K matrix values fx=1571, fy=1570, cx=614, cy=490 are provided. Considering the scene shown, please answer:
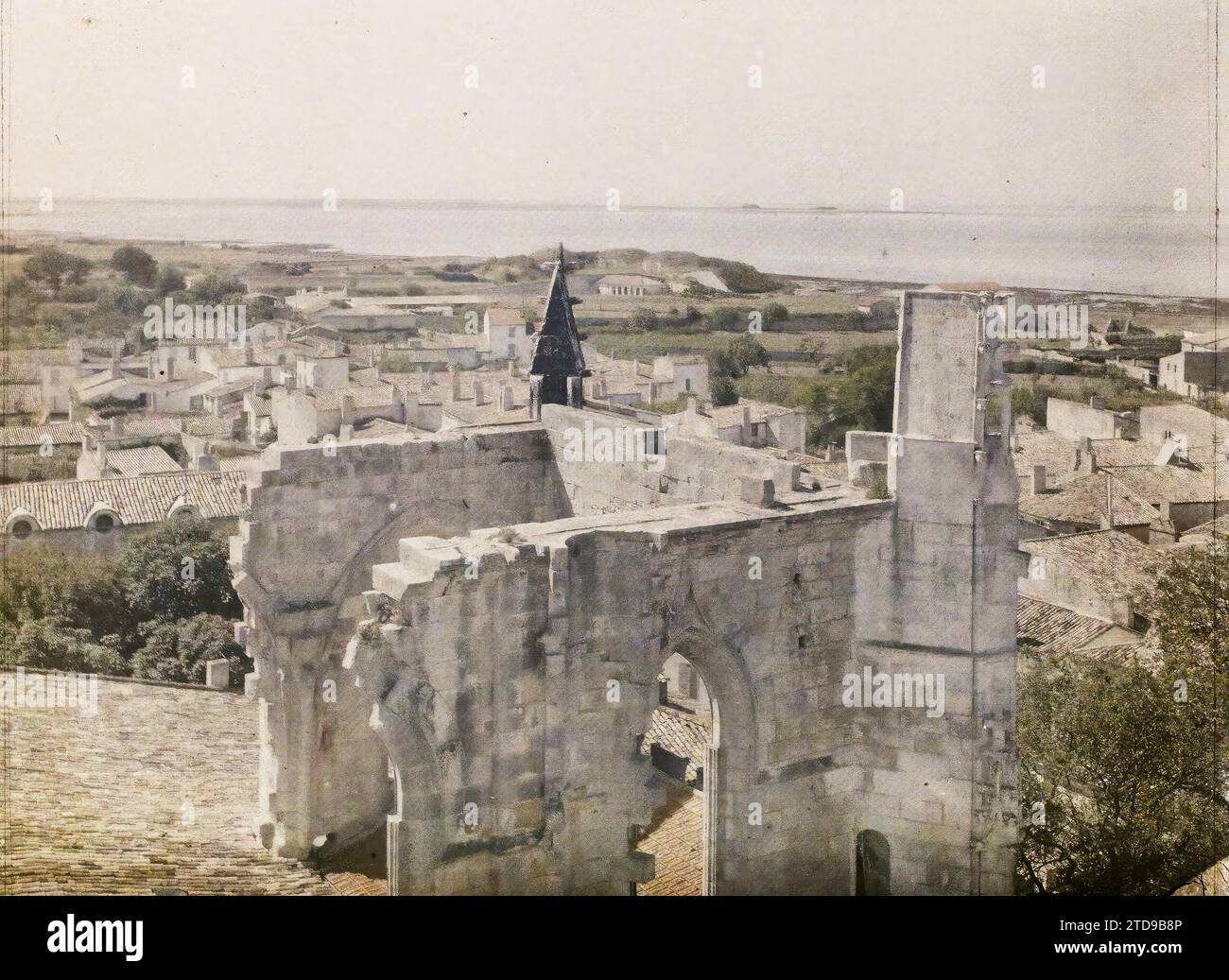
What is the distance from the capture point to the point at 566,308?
807 inches

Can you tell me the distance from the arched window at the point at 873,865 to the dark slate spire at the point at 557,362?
6672 millimetres

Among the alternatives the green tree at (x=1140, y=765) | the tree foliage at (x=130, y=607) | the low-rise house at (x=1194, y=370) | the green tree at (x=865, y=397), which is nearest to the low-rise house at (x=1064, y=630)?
the green tree at (x=1140, y=765)

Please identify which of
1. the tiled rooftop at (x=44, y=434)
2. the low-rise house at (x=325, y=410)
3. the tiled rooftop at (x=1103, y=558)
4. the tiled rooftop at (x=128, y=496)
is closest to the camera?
the tiled rooftop at (x=1103, y=558)

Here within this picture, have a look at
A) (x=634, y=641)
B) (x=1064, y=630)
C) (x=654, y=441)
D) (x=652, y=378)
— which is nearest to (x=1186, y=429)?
(x=1064, y=630)

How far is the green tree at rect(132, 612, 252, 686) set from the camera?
3186 centimetres

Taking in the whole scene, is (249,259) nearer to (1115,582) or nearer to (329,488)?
(1115,582)

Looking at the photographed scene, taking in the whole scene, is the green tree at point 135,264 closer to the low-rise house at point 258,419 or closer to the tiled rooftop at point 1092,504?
the low-rise house at point 258,419

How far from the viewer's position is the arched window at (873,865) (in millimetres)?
15938

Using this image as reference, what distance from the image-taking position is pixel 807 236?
48562mm

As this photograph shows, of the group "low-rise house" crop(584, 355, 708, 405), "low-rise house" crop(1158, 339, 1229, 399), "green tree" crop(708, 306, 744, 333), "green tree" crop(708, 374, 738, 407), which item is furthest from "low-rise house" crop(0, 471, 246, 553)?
"green tree" crop(708, 306, 744, 333)

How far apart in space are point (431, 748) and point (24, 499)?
90.6ft

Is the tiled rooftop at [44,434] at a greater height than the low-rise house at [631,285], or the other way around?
the low-rise house at [631,285]

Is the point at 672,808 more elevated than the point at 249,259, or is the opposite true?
the point at 249,259
